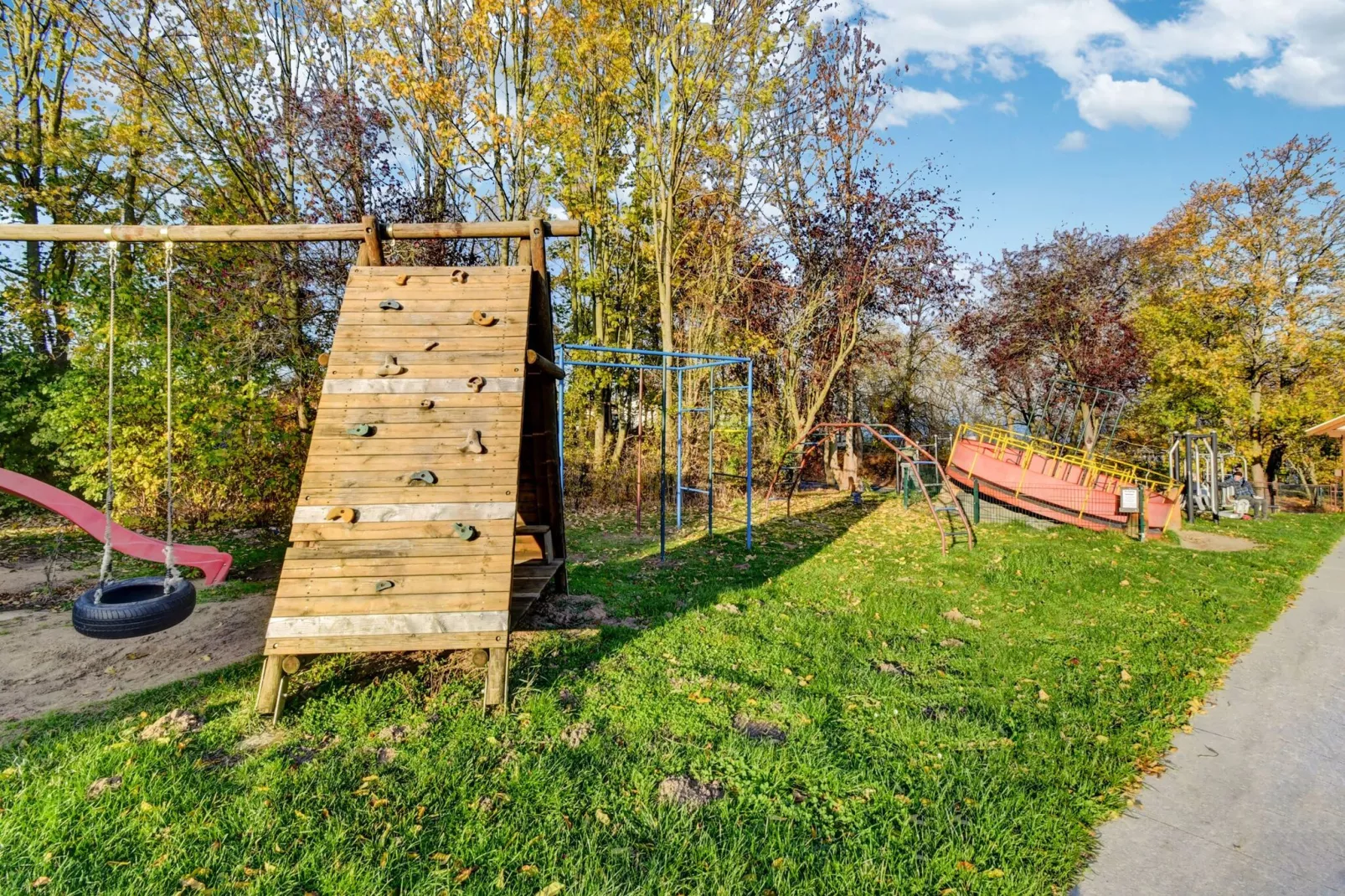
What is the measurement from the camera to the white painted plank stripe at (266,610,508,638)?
11.9ft

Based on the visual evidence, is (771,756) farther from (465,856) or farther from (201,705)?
(201,705)

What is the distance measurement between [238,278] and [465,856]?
1202 centimetres

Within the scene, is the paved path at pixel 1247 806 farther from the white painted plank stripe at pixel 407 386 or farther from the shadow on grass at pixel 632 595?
the white painted plank stripe at pixel 407 386

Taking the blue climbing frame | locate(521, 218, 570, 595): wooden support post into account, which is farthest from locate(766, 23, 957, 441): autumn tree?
locate(521, 218, 570, 595): wooden support post

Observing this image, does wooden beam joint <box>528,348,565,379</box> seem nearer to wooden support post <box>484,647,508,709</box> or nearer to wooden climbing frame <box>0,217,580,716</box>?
wooden climbing frame <box>0,217,580,716</box>

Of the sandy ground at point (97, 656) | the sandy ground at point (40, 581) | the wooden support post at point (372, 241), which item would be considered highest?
the wooden support post at point (372, 241)

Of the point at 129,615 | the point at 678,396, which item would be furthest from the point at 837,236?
the point at 129,615

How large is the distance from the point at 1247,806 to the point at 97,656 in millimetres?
7376

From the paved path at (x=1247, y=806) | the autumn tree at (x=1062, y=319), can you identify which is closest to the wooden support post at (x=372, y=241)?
the paved path at (x=1247, y=806)

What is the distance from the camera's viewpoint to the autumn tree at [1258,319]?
15672mm

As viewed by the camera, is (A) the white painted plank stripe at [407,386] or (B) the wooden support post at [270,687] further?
(A) the white painted plank stripe at [407,386]

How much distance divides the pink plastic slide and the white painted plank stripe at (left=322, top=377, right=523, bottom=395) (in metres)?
1.73

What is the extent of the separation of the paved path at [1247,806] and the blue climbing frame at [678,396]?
5139 millimetres

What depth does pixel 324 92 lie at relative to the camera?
1220 cm
